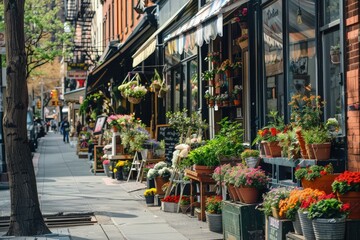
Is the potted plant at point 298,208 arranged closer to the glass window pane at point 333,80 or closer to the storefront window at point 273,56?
the glass window pane at point 333,80

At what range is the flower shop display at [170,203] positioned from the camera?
41.4 ft

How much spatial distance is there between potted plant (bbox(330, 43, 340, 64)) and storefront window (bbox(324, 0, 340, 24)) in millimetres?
317

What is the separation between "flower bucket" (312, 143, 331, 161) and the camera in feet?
25.9

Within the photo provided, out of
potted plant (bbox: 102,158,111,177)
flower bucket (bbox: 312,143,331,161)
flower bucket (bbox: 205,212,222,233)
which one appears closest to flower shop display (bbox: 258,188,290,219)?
flower bucket (bbox: 312,143,331,161)

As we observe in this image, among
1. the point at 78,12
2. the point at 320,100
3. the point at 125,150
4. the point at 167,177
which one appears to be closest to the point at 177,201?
the point at 167,177

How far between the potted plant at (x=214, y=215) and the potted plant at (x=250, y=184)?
50.0 inches

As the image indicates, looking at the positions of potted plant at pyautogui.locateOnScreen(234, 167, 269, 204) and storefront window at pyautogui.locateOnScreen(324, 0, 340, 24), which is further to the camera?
potted plant at pyautogui.locateOnScreen(234, 167, 269, 204)

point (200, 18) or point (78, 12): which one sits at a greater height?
point (78, 12)

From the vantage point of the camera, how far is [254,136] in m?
10.9

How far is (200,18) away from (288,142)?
2.75 meters

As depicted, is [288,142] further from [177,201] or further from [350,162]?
[177,201]

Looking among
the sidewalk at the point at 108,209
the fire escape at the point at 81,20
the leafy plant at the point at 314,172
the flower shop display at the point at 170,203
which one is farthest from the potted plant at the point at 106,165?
the fire escape at the point at 81,20

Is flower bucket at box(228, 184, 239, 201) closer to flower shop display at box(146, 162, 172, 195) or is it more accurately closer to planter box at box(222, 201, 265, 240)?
planter box at box(222, 201, 265, 240)

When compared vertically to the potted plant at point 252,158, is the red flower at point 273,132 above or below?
above
